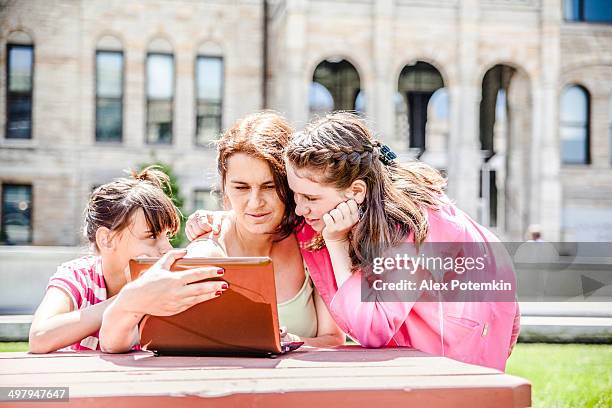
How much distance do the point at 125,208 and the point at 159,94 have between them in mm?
10195

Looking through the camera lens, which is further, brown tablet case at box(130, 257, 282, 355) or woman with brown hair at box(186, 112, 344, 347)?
woman with brown hair at box(186, 112, 344, 347)

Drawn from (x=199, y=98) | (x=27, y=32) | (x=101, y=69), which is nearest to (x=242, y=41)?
(x=199, y=98)

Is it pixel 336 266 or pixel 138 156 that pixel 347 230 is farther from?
pixel 138 156

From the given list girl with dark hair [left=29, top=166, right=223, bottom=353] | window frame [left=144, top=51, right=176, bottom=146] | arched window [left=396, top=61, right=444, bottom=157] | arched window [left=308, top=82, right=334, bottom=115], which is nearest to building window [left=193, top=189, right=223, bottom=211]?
window frame [left=144, top=51, right=176, bottom=146]

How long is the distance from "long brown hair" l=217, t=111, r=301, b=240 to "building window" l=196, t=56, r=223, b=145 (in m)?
10.1

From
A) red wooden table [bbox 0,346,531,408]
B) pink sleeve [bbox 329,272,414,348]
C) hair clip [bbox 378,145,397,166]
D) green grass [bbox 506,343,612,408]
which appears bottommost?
green grass [bbox 506,343,612,408]

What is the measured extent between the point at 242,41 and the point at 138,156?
2525 millimetres

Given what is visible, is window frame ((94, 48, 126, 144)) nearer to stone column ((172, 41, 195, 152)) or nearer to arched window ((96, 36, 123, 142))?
arched window ((96, 36, 123, 142))

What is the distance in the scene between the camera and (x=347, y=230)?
5.62 feet

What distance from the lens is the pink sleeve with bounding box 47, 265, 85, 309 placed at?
1809 millimetres

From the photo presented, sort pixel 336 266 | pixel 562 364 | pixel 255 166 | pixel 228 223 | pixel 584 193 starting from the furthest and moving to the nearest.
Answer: pixel 584 193 < pixel 562 364 < pixel 228 223 < pixel 255 166 < pixel 336 266

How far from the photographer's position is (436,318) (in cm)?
167

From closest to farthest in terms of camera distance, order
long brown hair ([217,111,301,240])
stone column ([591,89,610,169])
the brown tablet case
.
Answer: the brown tablet case
long brown hair ([217,111,301,240])
stone column ([591,89,610,169])

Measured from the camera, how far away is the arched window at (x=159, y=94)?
11828mm
